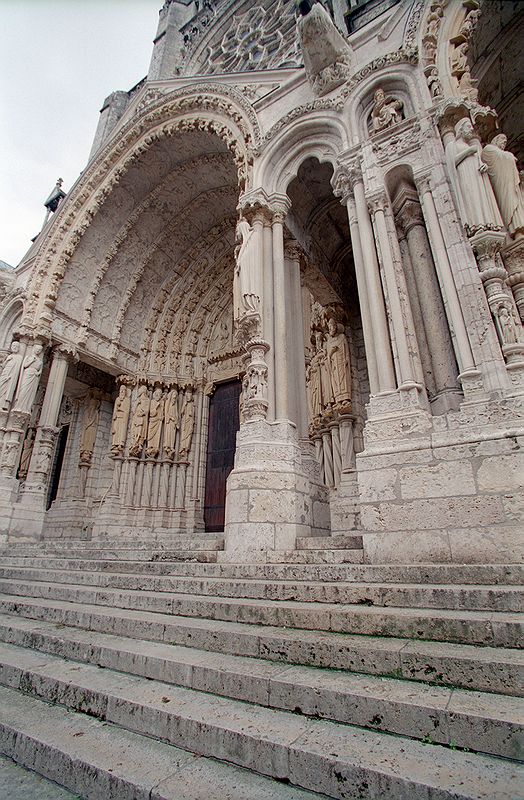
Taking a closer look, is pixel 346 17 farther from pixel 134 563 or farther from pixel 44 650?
pixel 44 650

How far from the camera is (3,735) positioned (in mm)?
1652

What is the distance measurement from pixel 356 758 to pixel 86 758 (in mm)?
931

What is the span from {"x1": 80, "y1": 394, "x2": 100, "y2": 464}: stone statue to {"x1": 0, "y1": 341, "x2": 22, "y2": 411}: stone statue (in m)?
2.68

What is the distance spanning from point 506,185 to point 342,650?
4.73 metres

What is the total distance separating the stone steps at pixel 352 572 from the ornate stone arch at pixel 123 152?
6.28m

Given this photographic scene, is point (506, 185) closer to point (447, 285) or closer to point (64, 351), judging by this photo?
point (447, 285)

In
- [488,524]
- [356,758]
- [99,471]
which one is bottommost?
[356,758]

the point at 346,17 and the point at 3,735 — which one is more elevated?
the point at 346,17

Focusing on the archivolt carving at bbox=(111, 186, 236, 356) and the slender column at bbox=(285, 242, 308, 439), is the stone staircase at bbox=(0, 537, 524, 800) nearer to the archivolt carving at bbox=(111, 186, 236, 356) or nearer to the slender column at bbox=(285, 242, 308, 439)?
the slender column at bbox=(285, 242, 308, 439)

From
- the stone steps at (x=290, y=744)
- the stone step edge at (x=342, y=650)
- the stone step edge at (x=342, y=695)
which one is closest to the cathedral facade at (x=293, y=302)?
the stone step edge at (x=342, y=650)

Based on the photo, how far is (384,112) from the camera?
5.41 meters

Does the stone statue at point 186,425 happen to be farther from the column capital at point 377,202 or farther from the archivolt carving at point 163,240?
the column capital at point 377,202

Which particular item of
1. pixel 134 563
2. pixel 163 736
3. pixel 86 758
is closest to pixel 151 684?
pixel 163 736

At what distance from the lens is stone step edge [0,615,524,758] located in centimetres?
125
